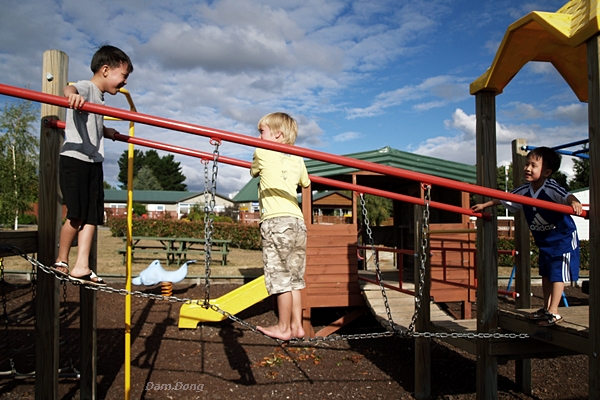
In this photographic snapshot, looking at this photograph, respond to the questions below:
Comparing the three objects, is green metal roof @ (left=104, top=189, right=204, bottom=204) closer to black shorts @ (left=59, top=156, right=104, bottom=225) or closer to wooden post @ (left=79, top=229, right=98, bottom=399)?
wooden post @ (left=79, top=229, right=98, bottom=399)

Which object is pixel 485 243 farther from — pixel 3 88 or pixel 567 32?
pixel 3 88

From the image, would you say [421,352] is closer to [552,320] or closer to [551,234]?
[552,320]

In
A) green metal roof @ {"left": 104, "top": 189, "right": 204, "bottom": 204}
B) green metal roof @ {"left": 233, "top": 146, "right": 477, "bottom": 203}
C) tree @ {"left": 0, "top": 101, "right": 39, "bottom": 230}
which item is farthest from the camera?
green metal roof @ {"left": 104, "top": 189, "right": 204, "bottom": 204}

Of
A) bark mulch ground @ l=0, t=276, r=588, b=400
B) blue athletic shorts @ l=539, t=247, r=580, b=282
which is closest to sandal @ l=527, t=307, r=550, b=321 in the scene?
blue athletic shorts @ l=539, t=247, r=580, b=282

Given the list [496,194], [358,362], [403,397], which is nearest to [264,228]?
[496,194]

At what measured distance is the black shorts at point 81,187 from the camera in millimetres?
2727

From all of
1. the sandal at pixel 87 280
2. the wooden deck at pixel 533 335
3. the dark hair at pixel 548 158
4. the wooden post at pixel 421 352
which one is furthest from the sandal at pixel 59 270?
the dark hair at pixel 548 158

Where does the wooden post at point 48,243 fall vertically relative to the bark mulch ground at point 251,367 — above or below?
above

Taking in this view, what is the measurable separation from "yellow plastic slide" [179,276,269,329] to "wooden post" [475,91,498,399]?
13.7 ft

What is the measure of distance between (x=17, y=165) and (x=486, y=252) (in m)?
20.7

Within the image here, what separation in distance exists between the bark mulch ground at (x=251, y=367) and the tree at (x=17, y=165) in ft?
40.8

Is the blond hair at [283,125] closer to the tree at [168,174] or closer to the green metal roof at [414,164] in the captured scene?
the green metal roof at [414,164]

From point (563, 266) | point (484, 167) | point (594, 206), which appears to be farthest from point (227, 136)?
point (563, 266)

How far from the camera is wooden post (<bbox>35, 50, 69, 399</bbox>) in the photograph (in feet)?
9.74
